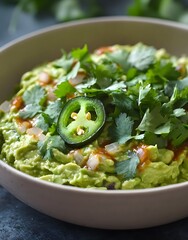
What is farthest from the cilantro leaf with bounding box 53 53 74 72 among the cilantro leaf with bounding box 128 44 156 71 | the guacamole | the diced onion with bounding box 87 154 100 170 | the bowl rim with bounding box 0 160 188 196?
the bowl rim with bounding box 0 160 188 196

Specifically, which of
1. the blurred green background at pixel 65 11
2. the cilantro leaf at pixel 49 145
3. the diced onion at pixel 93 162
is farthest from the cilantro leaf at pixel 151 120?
the blurred green background at pixel 65 11

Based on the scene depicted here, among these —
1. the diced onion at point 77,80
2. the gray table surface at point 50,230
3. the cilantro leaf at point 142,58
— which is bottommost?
the gray table surface at point 50,230

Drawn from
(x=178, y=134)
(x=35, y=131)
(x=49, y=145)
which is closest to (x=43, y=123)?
(x=35, y=131)

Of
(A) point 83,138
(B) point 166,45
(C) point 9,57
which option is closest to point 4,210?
(A) point 83,138

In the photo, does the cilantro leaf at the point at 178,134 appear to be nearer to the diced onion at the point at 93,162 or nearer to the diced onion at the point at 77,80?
the diced onion at the point at 93,162

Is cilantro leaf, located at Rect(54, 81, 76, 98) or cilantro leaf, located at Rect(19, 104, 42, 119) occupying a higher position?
cilantro leaf, located at Rect(54, 81, 76, 98)

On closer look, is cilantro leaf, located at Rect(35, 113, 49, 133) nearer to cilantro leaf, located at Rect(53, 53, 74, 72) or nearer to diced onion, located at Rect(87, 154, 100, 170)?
diced onion, located at Rect(87, 154, 100, 170)
